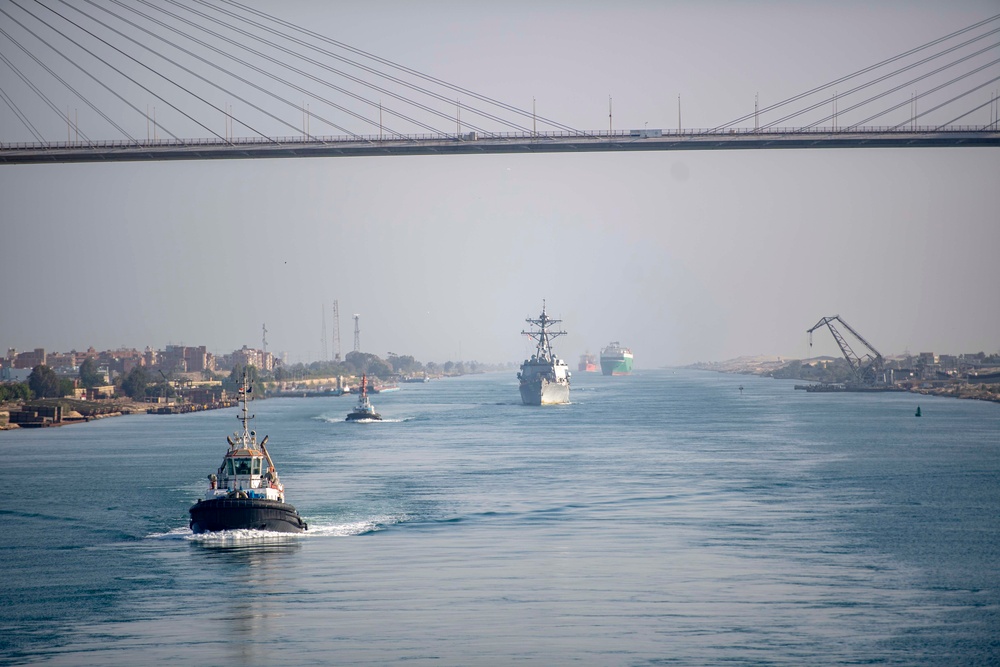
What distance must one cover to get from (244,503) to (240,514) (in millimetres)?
353

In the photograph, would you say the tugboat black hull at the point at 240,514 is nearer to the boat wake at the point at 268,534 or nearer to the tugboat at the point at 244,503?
the tugboat at the point at 244,503

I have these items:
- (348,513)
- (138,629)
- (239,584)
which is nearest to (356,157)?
(348,513)

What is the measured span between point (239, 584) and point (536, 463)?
28536mm

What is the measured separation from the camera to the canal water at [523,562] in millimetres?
20672

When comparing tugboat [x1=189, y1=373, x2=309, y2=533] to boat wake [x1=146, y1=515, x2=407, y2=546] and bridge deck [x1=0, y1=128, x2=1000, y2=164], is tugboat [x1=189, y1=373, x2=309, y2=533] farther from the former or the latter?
bridge deck [x1=0, y1=128, x2=1000, y2=164]

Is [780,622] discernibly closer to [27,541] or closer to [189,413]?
[27,541]

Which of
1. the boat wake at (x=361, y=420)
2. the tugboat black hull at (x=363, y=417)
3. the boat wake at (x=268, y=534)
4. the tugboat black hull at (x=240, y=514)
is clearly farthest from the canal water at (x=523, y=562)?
the tugboat black hull at (x=363, y=417)

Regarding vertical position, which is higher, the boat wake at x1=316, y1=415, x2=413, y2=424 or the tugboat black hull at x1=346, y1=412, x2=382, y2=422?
the tugboat black hull at x1=346, y1=412, x2=382, y2=422

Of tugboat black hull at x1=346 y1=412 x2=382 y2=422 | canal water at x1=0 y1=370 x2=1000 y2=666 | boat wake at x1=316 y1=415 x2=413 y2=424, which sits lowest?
canal water at x1=0 y1=370 x2=1000 y2=666

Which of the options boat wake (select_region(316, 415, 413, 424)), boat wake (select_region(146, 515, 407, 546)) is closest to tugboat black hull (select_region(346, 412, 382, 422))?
boat wake (select_region(316, 415, 413, 424))

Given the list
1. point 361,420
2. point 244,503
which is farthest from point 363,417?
point 244,503

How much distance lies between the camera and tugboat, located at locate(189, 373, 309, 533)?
3167cm

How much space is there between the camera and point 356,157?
62.7m

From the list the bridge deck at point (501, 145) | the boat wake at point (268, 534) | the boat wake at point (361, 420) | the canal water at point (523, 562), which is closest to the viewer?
the canal water at point (523, 562)
